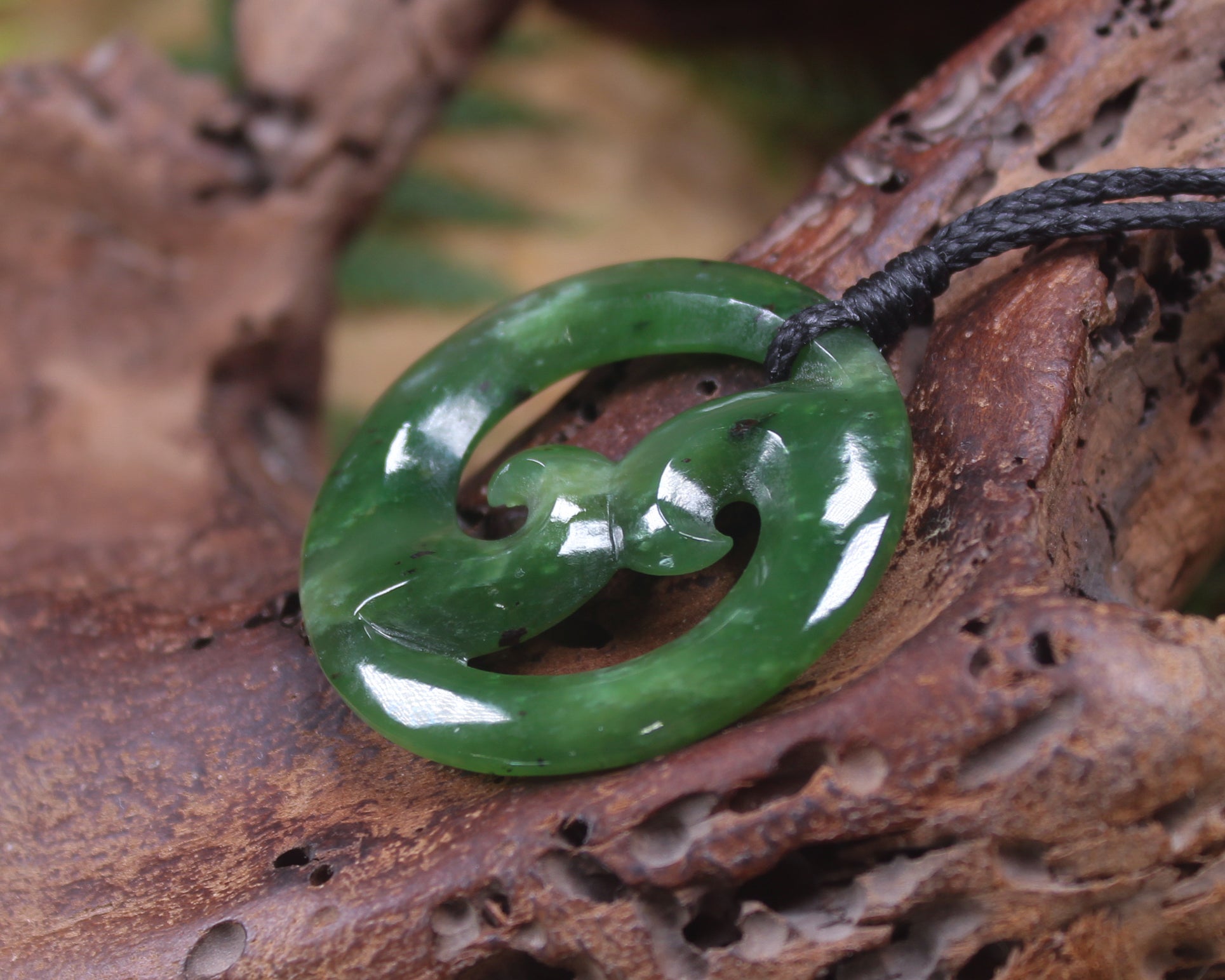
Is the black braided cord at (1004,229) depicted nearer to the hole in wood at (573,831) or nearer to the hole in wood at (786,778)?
the hole in wood at (786,778)

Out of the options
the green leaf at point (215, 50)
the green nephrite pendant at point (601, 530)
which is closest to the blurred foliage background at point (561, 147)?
the green leaf at point (215, 50)

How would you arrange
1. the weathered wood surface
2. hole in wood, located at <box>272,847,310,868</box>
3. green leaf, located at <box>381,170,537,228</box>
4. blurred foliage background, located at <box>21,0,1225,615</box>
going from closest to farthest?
the weathered wood surface, hole in wood, located at <box>272,847,310,868</box>, blurred foliage background, located at <box>21,0,1225,615</box>, green leaf, located at <box>381,170,537,228</box>

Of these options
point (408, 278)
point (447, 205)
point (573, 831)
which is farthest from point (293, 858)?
point (447, 205)

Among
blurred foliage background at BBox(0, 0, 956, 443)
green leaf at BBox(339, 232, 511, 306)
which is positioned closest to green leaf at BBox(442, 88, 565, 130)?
blurred foliage background at BBox(0, 0, 956, 443)

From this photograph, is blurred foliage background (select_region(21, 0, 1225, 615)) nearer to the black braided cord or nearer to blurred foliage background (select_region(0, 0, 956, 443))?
→ blurred foliage background (select_region(0, 0, 956, 443))

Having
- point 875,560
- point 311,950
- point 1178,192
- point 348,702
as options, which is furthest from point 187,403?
point 1178,192

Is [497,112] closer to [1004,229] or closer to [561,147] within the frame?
[561,147]
